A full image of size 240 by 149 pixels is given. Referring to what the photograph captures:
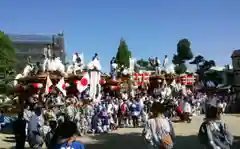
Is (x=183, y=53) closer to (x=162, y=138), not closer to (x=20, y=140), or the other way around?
(x=20, y=140)

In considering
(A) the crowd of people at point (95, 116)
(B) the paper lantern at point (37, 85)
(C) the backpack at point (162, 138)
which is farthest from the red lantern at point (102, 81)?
(C) the backpack at point (162, 138)

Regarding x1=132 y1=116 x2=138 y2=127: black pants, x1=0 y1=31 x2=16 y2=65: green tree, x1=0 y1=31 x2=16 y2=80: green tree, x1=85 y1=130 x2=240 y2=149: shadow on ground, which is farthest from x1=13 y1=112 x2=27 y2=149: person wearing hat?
x1=132 y1=116 x2=138 y2=127: black pants

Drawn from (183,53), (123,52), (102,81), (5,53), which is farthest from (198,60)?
(5,53)

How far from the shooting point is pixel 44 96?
21500 mm

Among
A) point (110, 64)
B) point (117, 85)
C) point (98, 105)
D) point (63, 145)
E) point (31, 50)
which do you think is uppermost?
point (31, 50)

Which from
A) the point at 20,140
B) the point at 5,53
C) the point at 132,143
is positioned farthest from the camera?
the point at 5,53

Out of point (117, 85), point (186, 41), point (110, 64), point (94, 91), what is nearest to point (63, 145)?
point (94, 91)

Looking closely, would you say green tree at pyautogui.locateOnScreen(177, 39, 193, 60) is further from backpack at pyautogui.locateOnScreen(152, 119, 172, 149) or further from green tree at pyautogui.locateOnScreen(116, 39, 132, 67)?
backpack at pyautogui.locateOnScreen(152, 119, 172, 149)

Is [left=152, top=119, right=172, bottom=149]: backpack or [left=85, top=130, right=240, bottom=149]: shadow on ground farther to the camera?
[left=85, top=130, right=240, bottom=149]: shadow on ground

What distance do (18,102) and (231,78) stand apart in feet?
164

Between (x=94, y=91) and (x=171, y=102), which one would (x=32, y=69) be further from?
(x=171, y=102)

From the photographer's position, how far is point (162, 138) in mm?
6617

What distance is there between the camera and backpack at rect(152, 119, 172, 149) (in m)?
6.59

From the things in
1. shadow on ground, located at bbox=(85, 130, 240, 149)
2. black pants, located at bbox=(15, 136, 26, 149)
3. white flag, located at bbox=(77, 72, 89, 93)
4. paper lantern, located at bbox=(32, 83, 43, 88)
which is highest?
paper lantern, located at bbox=(32, 83, 43, 88)
